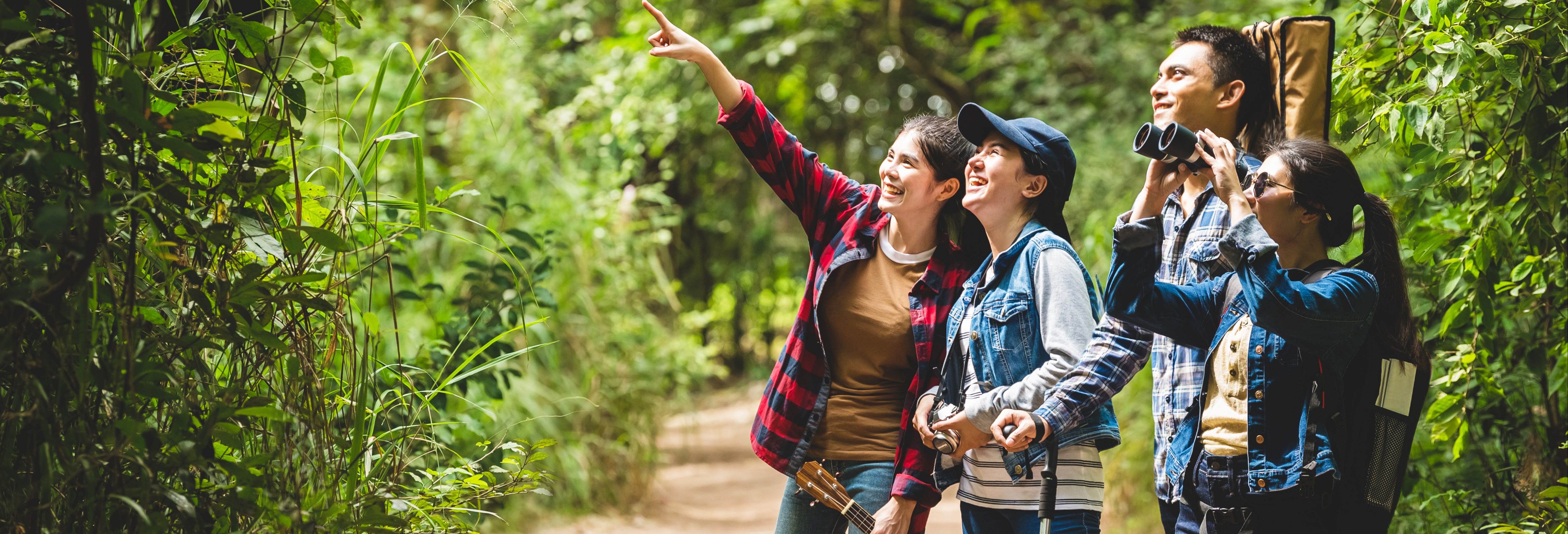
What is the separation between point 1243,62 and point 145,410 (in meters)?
2.12

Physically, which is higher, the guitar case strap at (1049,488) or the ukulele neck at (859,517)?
the guitar case strap at (1049,488)

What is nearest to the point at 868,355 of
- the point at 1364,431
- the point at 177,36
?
the point at 1364,431

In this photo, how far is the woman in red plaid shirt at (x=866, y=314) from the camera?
213 centimetres

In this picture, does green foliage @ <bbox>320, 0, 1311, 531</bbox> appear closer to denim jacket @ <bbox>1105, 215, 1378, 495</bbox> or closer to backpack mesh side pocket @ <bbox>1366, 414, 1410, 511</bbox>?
denim jacket @ <bbox>1105, 215, 1378, 495</bbox>

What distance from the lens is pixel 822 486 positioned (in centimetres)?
212

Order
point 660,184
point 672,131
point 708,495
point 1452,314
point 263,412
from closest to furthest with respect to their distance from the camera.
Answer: point 263,412
point 1452,314
point 660,184
point 672,131
point 708,495

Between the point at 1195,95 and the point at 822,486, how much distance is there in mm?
1109

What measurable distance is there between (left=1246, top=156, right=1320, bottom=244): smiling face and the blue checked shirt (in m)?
0.04

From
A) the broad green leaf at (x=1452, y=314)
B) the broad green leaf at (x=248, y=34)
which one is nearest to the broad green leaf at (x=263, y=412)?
the broad green leaf at (x=248, y=34)

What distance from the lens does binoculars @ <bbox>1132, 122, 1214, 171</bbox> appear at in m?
1.75

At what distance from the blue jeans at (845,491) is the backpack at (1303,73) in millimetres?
1055

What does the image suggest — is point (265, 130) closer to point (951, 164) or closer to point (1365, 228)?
point (951, 164)

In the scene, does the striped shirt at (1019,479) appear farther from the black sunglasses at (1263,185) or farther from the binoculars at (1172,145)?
the black sunglasses at (1263,185)

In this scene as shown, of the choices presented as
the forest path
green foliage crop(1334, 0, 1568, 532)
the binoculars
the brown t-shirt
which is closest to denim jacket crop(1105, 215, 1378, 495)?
the binoculars
